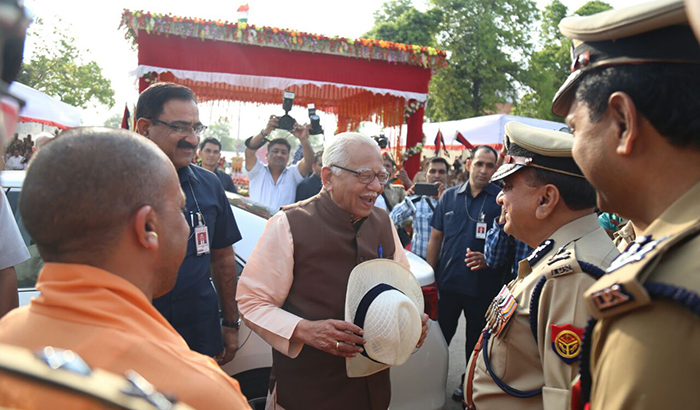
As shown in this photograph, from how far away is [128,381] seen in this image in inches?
22.5

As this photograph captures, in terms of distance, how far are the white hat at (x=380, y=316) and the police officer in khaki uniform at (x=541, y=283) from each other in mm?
300

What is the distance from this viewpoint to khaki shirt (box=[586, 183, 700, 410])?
797 millimetres

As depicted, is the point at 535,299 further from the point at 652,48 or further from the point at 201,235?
the point at 201,235

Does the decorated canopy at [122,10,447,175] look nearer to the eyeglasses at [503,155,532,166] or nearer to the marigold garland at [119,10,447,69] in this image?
the marigold garland at [119,10,447,69]

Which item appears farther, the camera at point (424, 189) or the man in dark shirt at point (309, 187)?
the man in dark shirt at point (309, 187)

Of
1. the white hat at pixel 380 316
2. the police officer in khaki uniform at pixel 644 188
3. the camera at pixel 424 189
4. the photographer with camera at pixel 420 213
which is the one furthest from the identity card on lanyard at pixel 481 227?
the police officer in khaki uniform at pixel 644 188

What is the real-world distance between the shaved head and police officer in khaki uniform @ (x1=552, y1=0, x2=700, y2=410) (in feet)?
3.09

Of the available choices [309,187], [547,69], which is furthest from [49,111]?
[547,69]

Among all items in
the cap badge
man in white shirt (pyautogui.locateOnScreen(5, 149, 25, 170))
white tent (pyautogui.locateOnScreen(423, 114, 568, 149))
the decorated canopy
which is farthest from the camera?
white tent (pyautogui.locateOnScreen(423, 114, 568, 149))

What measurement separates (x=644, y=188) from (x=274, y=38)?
8198 mm

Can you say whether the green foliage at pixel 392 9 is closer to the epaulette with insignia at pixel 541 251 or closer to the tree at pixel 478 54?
the tree at pixel 478 54

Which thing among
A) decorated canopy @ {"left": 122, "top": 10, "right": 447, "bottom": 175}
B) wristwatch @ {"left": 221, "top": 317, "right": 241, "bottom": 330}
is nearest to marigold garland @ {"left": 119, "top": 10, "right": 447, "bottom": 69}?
decorated canopy @ {"left": 122, "top": 10, "right": 447, "bottom": 175}

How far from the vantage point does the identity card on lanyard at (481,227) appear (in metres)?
4.14

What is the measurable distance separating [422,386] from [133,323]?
2.33m
